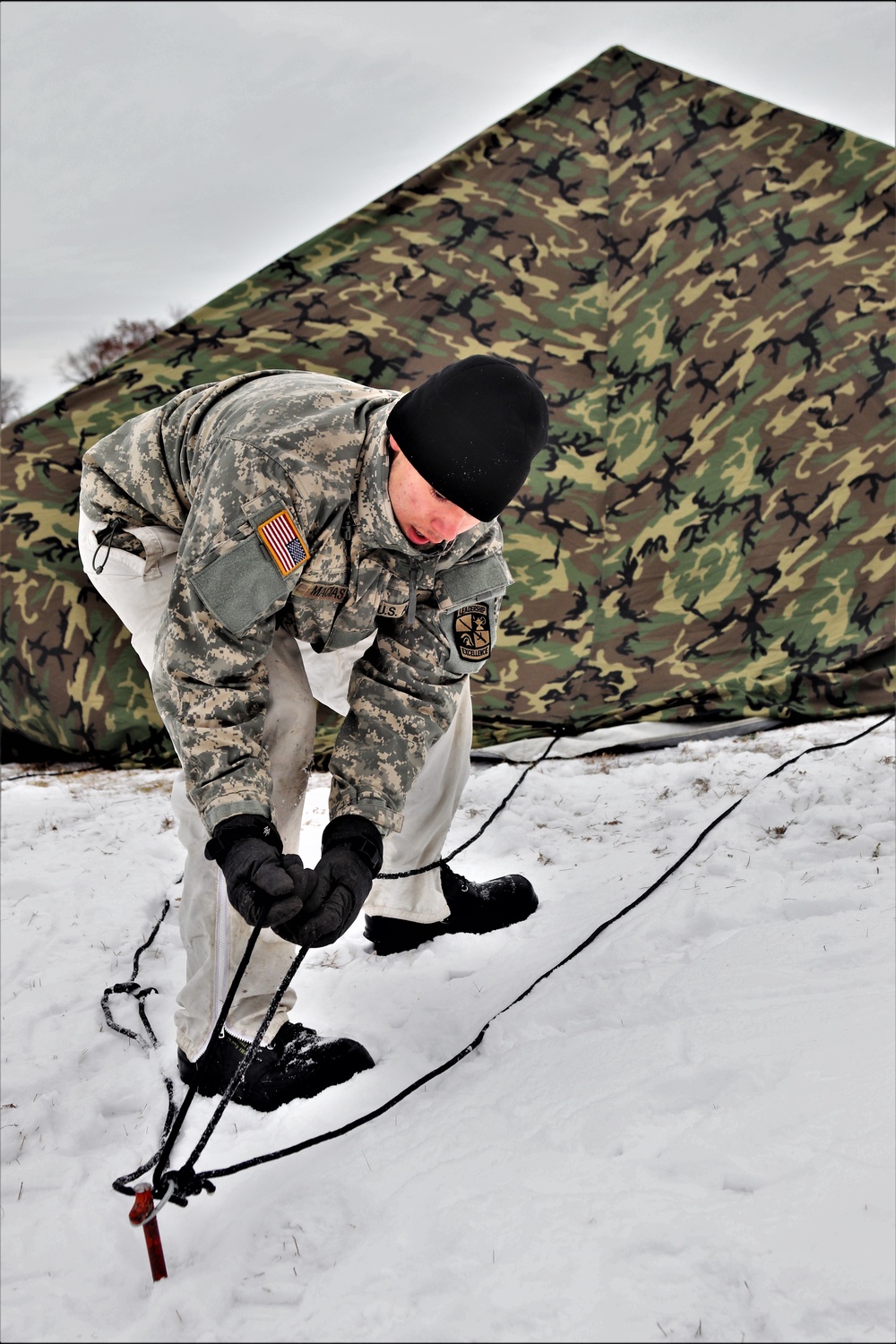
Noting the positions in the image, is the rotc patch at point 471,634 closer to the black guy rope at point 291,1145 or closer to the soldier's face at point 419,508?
the soldier's face at point 419,508

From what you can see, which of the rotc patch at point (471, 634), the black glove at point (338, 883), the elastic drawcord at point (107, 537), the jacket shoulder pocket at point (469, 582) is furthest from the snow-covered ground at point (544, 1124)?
the elastic drawcord at point (107, 537)

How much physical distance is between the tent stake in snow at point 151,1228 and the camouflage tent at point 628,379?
226 centimetres

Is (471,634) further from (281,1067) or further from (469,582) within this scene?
(281,1067)

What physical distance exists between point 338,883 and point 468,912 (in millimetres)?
659

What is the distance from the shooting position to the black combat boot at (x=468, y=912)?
2.07 meters

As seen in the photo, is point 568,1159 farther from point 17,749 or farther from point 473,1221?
point 17,749

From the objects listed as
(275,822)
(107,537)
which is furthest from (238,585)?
(107,537)

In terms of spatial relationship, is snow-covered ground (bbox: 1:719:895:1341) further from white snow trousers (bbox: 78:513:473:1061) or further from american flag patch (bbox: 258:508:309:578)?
american flag patch (bbox: 258:508:309:578)

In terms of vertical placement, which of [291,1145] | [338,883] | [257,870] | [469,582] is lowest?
[291,1145]

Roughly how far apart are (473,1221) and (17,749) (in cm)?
304

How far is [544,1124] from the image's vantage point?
4.78 feet

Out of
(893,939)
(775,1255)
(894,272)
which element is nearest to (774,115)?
(894,272)

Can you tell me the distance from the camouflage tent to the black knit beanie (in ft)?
6.02

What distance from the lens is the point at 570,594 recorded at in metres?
3.38
